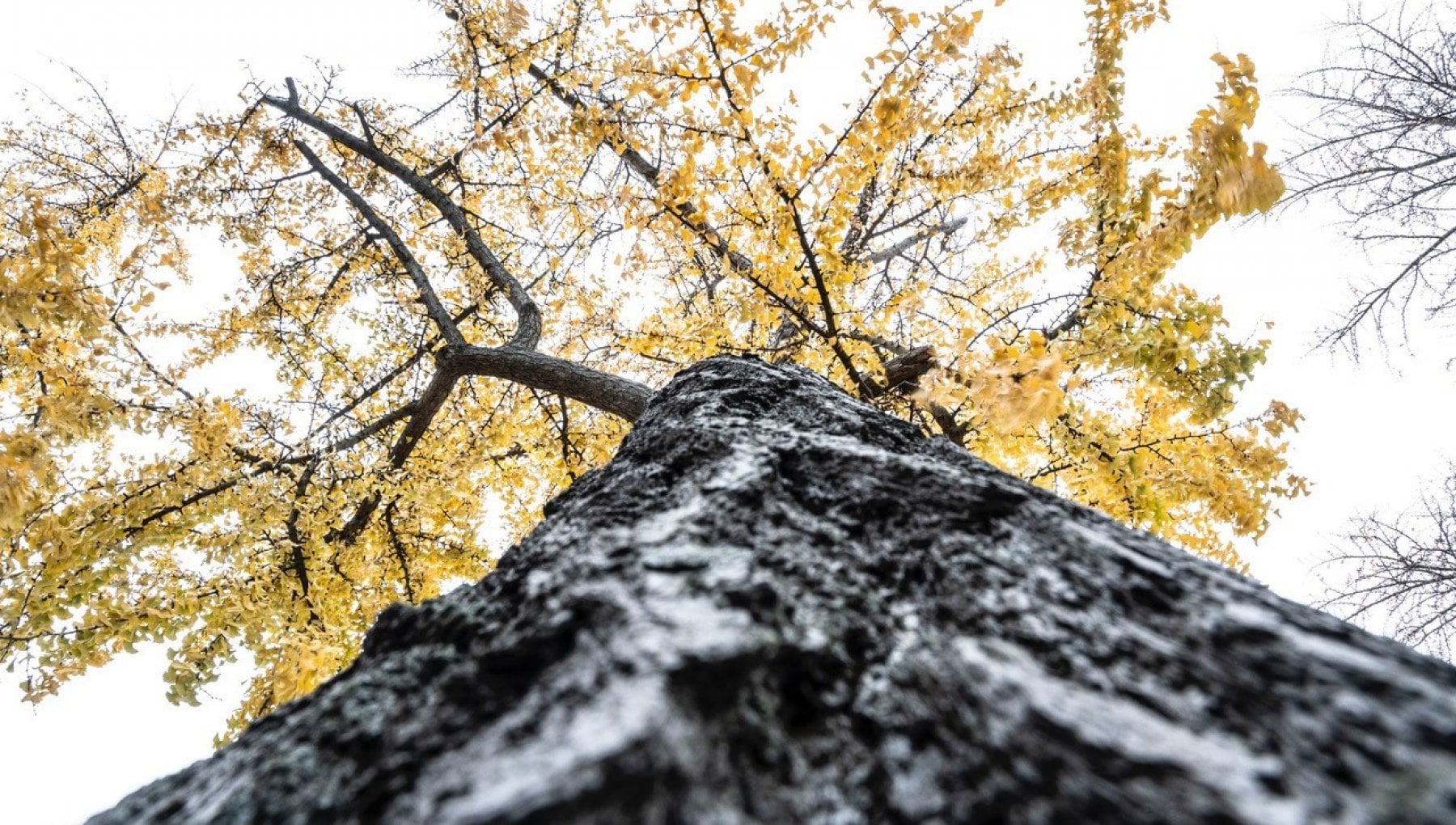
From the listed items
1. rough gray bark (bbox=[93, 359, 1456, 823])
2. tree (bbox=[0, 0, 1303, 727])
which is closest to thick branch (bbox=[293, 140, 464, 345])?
tree (bbox=[0, 0, 1303, 727])

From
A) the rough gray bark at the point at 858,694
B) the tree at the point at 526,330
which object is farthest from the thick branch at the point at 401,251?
the rough gray bark at the point at 858,694

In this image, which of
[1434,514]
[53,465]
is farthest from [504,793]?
[1434,514]

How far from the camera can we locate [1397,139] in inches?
212

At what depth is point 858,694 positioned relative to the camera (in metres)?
0.63

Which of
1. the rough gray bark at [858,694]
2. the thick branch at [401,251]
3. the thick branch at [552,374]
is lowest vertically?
the rough gray bark at [858,694]

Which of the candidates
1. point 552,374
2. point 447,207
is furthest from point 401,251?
point 552,374

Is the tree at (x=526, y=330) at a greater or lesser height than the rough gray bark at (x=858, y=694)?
greater

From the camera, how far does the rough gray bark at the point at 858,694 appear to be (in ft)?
1.51

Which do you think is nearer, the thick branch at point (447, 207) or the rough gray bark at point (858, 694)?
the rough gray bark at point (858, 694)

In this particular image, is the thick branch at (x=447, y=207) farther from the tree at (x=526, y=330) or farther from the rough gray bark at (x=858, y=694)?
the rough gray bark at (x=858, y=694)

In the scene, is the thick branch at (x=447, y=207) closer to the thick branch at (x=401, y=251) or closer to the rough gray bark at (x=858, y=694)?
the thick branch at (x=401, y=251)

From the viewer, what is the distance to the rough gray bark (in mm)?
459

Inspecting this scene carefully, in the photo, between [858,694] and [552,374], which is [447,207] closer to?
[552,374]

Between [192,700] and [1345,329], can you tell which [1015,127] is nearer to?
[1345,329]
